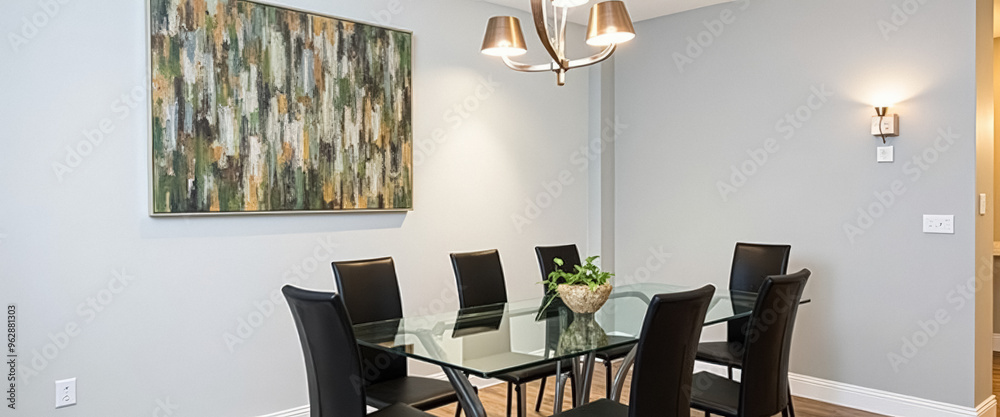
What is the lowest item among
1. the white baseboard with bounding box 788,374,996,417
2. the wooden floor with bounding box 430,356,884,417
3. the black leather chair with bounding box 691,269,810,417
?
the wooden floor with bounding box 430,356,884,417

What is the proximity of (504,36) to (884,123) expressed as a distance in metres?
2.36

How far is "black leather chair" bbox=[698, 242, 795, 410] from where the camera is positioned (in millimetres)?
3678

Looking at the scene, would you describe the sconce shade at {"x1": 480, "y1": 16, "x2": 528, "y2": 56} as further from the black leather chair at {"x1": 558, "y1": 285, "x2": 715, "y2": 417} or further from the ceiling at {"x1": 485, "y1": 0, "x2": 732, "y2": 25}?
the ceiling at {"x1": 485, "y1": 0, "x2": 732, "y2": 25}

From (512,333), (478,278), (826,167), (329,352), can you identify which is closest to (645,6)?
(826,167)

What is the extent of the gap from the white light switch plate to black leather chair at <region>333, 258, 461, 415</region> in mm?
2693

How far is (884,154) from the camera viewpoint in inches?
157

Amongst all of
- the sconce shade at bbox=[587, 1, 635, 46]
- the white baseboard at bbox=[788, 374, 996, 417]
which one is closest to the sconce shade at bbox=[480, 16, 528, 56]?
the sconce shade at bbox=[587, 1, 635, 46]

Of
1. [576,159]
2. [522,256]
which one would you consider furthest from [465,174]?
[576,159]

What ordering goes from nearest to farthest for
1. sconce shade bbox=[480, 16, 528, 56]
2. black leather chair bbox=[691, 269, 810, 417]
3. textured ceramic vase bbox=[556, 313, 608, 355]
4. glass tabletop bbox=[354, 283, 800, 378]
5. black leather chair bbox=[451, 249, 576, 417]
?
glass tabletop bbox=[354, 283, 800, 378], textured ceramic vase bbox=[556, 313, 608, 355], black leather chair bbox=[691, 269, 810, 417], sconce shade bbox=[480, 16, 528, 56], black leather chair bbox=[451, 249, 576, 417]

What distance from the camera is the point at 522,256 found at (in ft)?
16.0

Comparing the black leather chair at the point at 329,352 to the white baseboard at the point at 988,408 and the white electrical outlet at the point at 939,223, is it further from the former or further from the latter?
the white baseboard at the point at 988,408

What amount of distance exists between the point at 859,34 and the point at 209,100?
137 inches

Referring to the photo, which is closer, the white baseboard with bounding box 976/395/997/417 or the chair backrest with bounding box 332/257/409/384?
the chair backrest with bounding box 332/257/409/384

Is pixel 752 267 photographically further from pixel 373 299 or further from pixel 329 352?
pixel 329 352
